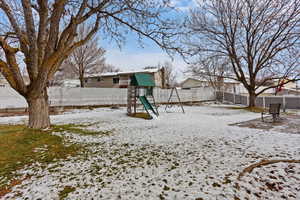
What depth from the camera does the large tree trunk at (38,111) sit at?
485 cm

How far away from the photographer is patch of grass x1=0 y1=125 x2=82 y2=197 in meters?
2.77

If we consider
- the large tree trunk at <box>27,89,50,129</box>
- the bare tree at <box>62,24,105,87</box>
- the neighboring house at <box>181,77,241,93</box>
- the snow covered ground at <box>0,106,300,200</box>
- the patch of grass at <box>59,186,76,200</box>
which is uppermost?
the bare tree at <box>62,24,105,87</box>

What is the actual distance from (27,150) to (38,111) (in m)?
1.74

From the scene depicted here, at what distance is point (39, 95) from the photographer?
486 centimetres

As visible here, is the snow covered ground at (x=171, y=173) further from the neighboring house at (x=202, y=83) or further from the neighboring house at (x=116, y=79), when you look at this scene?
the neighboring house at (x=202, y=83)

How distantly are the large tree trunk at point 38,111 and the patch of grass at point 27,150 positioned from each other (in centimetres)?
31

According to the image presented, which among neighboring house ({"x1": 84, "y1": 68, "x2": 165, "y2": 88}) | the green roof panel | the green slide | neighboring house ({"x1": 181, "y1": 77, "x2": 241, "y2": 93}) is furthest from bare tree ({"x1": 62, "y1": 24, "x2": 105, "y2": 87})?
neighboring house ({"x1": 181, "y1": 77, "x2": 241, "y2": 93})

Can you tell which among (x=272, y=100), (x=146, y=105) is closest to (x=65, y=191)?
(x=146, y=105)

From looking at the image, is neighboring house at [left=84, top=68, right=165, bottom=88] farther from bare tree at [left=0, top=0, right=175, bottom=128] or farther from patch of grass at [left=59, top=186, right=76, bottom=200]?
Answer: patch of grass at [left=59, top=186, right=76, bottom=200]

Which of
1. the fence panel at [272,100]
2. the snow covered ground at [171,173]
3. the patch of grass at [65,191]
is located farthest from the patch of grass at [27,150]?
the fence panel at [272,100]

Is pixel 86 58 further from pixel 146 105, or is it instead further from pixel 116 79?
pixel 146 105

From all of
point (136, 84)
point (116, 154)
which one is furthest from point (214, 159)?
point (136, 84)

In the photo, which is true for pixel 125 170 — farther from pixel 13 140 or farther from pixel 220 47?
pixel 220 47

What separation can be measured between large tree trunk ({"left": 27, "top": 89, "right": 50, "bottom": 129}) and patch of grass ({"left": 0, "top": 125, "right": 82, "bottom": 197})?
12.4 inches
